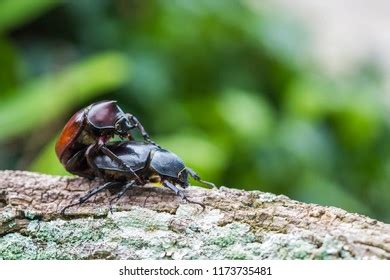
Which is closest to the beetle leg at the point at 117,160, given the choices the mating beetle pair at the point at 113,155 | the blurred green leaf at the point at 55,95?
the mating beetle pair at the point at 113,155

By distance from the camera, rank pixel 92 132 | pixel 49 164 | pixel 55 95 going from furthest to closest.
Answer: pixel 55 95 < pixel 49 164 < pixel 92 132

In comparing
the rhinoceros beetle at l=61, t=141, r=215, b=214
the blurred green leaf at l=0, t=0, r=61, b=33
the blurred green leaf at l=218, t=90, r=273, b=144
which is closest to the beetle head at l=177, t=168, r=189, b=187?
the rhinoceros beetle at l=61, t=141, r=215, b=214

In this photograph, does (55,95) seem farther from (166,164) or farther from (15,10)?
(166,164)

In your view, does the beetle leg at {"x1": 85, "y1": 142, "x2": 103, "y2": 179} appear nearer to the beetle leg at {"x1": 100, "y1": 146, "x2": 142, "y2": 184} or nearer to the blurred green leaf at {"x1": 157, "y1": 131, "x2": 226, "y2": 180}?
the beetle leg at {"x1": 100, "y1": 146, "x2": 142, "y2": 184}

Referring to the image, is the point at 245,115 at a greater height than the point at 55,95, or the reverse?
the point at 245,115

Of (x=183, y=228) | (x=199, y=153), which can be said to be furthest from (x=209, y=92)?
(x=183, y=228)

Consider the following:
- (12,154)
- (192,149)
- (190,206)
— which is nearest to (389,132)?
(192,149)

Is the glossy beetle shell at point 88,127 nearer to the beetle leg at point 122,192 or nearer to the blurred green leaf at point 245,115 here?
the beetle leg at point 122,192

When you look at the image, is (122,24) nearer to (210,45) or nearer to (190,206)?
(210,45)
